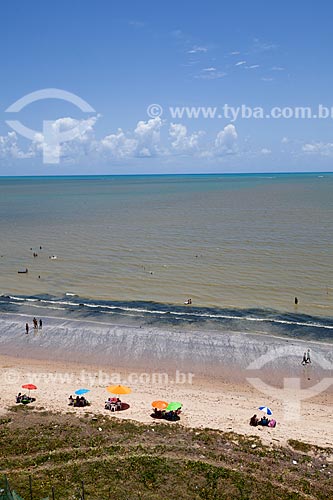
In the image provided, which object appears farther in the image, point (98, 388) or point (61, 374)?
point (61, 374)

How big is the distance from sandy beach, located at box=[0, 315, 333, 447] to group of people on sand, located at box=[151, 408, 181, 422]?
1.26 feet

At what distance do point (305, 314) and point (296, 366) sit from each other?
33.6 ft

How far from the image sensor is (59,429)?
2164 centimetres

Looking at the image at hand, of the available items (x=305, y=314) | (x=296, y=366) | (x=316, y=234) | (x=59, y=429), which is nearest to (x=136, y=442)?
(x=59, y=429)

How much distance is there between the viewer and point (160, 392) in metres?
27.1

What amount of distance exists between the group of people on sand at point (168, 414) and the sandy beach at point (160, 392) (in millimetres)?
383

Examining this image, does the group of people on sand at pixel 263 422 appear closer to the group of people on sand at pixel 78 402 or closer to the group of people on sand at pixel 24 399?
the group of people on sand at pixel 78 402

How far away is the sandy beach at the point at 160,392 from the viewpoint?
22.8 m

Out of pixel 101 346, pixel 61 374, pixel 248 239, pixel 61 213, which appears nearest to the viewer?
pixel 61 374

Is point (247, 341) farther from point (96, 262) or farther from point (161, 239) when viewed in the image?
point (161, 239)

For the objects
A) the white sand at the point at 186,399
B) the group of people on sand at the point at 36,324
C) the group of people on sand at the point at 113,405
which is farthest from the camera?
the group of people on sand at the point at 36,324

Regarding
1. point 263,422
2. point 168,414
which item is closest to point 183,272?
point 168,414

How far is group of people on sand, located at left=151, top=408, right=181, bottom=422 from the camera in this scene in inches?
917

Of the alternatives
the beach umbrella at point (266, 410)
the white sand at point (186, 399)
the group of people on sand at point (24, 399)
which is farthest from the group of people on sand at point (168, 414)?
the group of people on sand at point (24, 399)
